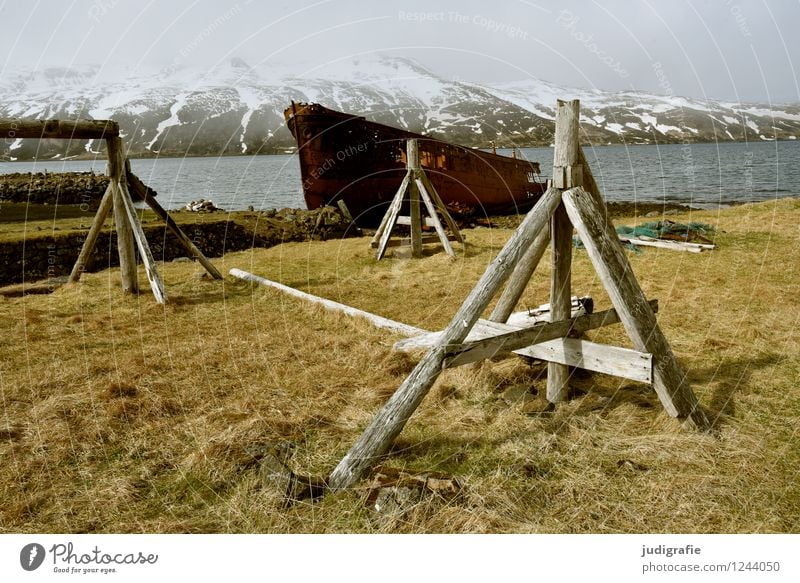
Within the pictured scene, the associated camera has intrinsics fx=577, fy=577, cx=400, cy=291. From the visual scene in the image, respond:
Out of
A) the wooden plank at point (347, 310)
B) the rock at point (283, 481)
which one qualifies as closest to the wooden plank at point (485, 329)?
the wooden plank at point (347, 310)

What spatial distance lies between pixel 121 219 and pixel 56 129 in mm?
1873

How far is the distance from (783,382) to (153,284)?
31.6 feet

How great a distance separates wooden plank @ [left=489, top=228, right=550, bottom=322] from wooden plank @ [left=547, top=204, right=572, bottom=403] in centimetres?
11

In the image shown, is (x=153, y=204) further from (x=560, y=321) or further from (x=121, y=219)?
(x=560, y=321)

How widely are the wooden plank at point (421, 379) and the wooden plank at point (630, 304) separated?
305 mm

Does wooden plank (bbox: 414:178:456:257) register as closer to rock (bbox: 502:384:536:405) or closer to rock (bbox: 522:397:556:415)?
rock (bbox: 502:384:536:405)

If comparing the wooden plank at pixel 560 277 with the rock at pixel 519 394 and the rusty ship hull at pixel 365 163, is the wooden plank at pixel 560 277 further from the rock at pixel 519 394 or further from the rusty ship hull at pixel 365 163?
the rusty ship hull at pixel 365 163

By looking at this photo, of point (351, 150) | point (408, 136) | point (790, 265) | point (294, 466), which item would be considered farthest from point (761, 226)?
point (294, 466)

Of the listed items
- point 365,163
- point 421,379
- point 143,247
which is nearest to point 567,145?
point 421,379

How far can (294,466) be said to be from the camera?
470 cm

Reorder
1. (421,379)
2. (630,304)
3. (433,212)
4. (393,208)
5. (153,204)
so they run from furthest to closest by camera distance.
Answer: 1. (393,208)
2. (433,212)
3. (153,204)
4. (630,304)
5. (421,379)

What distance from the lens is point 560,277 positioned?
5.41m

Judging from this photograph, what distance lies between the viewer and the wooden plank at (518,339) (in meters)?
4.67
